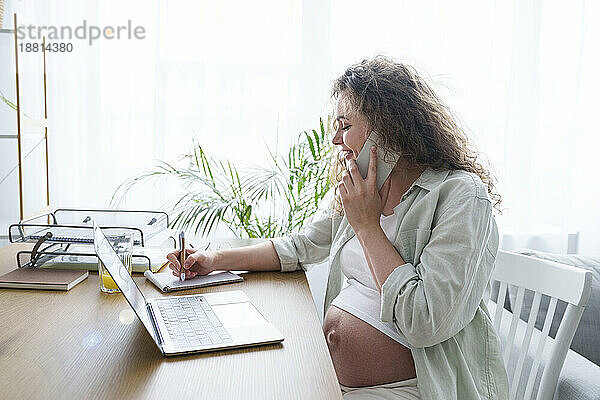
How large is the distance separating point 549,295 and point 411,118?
1.65ft

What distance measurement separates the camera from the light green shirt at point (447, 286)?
1.26 metres

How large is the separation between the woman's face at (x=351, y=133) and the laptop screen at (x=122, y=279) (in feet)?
1.96

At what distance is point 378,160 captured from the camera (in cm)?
148

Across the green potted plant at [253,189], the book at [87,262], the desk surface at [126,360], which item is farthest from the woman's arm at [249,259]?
the green potted plant at [253,189]

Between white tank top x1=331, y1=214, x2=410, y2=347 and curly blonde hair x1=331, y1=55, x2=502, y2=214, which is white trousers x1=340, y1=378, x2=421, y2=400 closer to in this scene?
white tank top x1=331, y1=214, x2=410, y2=347

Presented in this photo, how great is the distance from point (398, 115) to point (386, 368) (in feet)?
1.81

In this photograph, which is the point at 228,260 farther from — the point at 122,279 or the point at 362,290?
the point at 122,279

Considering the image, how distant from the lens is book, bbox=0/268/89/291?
1461mm

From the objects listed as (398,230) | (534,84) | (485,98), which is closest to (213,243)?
(398,230)

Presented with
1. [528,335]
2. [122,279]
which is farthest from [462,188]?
[122,279]

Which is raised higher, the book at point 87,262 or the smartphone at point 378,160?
the smartphone at point 378,160

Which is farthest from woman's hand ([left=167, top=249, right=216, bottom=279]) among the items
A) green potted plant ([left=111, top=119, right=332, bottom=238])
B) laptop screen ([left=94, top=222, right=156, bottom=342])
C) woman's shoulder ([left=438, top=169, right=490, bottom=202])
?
green potted plant ([left=111, top=119, right=332, bottom=238])

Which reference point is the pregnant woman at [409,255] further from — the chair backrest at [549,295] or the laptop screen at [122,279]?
the laptop screen at [122,279]

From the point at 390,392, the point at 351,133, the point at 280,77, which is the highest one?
the point at 280,77
